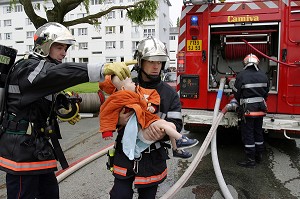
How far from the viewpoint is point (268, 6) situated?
5117 millimetres

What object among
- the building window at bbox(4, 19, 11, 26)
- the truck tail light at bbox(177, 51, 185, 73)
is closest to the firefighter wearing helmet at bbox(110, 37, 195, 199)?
the truck tail light at bbox(177, 51, 185, 73)

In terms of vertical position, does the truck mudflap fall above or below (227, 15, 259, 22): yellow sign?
below

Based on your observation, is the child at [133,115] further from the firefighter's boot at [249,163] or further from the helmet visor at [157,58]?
the firefighter's boot at [249,163]

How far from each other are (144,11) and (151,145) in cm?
1062

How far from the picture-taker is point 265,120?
4.92m

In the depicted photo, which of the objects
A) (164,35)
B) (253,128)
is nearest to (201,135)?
(253,128)

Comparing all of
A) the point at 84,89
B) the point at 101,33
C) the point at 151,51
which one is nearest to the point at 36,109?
the point at 151,51

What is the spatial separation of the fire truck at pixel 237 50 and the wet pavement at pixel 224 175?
637 millimetres

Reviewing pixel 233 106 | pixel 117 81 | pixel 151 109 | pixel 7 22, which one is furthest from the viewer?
pixel 7 22

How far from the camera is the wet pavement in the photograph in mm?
3748

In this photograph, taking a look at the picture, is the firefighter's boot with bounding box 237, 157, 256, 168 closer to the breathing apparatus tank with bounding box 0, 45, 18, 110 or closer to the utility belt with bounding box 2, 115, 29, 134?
the utility belt with bounding box 2, 115, 29, 134

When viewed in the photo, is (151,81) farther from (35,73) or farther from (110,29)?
(110,29)

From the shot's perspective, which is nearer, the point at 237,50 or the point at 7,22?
the point at 237,50

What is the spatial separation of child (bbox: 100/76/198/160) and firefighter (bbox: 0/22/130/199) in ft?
0.63
